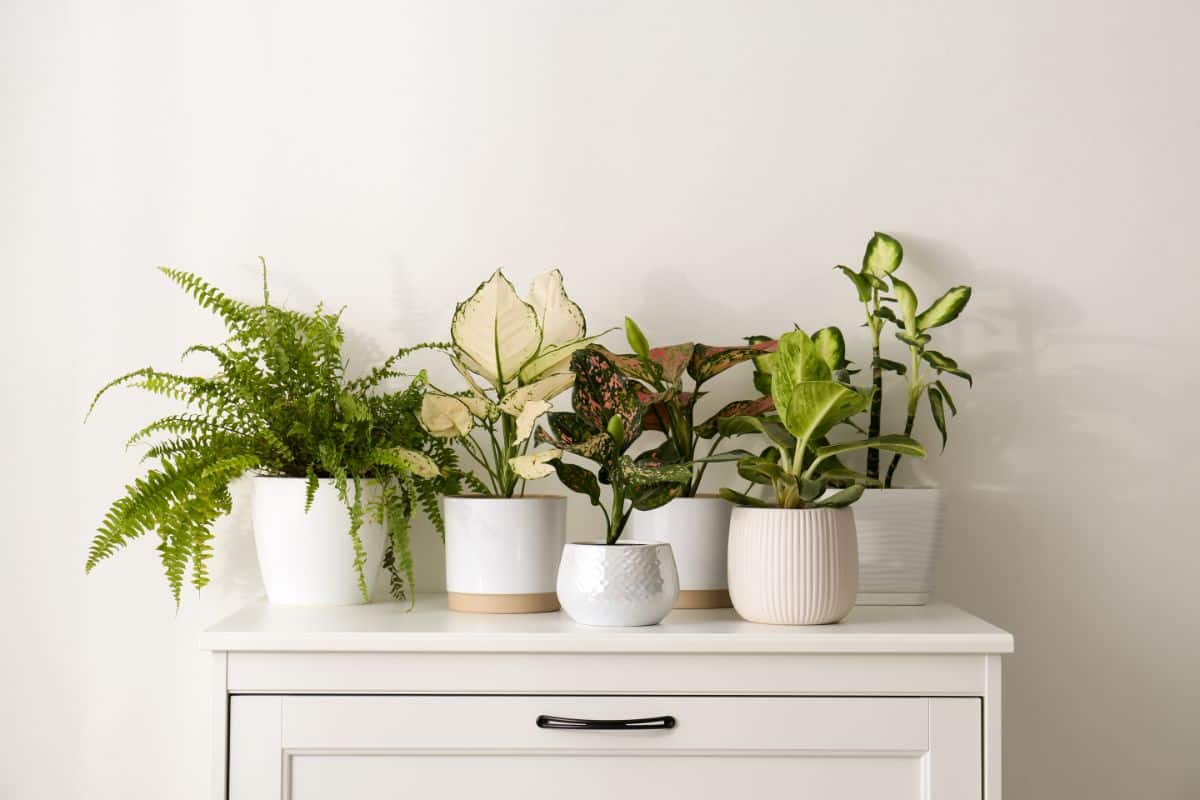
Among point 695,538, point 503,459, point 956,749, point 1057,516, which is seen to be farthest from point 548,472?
point 1057,516

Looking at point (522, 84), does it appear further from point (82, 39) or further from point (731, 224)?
point (82, 39)

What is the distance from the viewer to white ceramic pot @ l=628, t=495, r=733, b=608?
1447 mm

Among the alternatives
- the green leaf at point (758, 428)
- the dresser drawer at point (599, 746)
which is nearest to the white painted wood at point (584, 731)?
the dresser drawer at point (599, 746)

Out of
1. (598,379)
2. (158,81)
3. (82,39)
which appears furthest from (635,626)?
(82,39)

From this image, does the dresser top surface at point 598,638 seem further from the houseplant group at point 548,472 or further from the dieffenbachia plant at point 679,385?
the dieffenbachia plant at point 679,385

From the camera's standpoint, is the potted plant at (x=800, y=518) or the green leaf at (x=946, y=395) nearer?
the potted plant at (x=800, y=518)

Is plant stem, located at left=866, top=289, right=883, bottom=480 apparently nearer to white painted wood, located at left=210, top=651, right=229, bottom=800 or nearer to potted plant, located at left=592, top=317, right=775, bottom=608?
potted plant, located at left=592, top=317, right=775, bottom=608

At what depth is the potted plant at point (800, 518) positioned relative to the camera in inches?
51.3

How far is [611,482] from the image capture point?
1.42 meters

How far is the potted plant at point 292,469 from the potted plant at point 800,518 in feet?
1.43

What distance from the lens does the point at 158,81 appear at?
166cm

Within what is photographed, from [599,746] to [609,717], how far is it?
4cm

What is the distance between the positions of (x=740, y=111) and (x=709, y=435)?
1.80 feet

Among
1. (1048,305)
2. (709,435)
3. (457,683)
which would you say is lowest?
(457,683)
